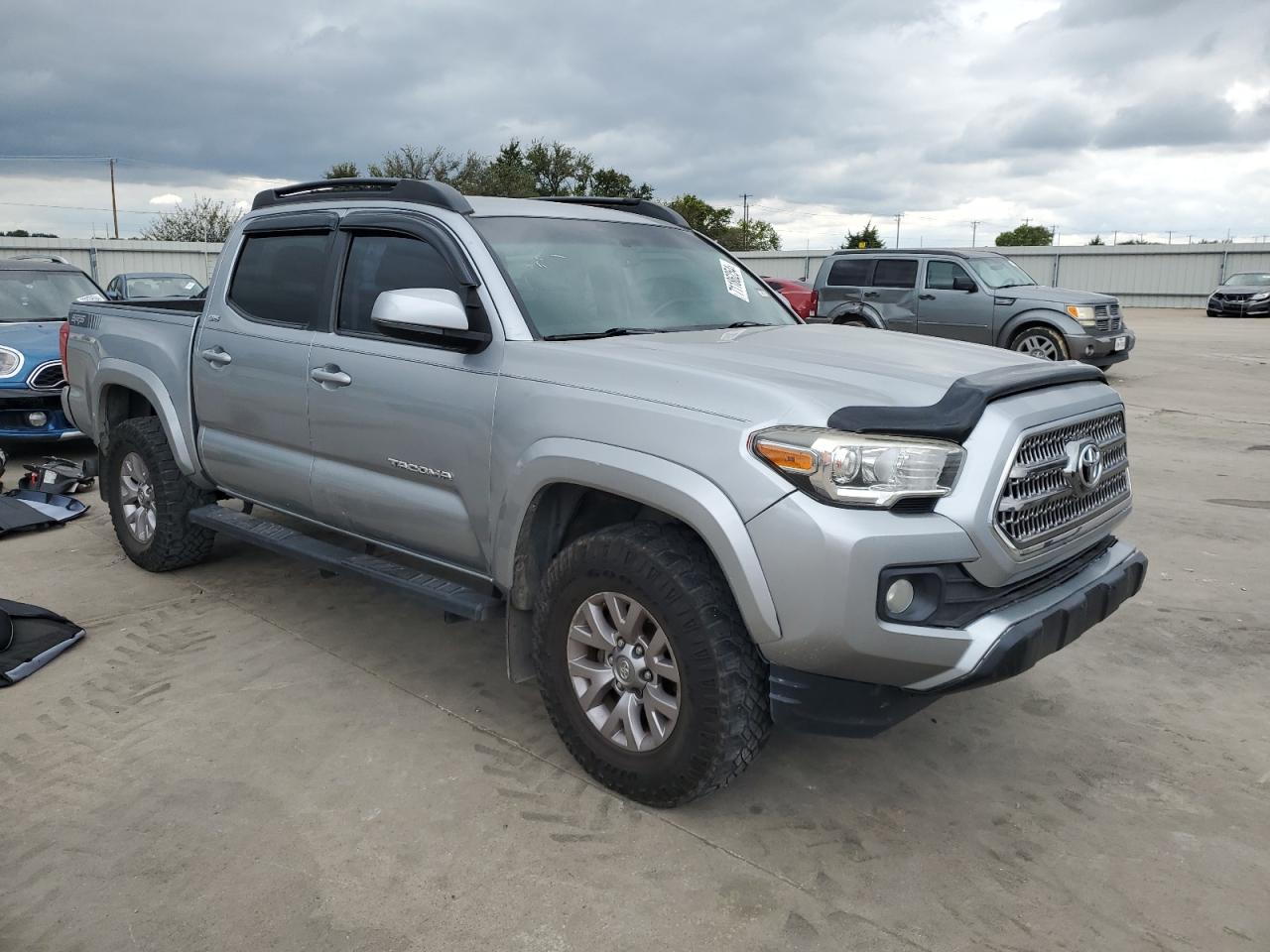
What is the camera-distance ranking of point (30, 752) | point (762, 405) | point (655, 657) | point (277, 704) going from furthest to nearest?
point (277, 704)
point (30, 752)
point (655, 657)
point (762, 405)

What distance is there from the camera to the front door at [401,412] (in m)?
3.54

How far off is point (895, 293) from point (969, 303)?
1136mm

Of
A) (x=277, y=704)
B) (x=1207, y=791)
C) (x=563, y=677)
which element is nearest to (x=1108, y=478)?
(x=1207, y=791)

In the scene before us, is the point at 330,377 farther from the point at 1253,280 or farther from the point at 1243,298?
the point at 1253,280

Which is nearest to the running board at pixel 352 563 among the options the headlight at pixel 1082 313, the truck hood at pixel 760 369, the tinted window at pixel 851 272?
the truck hood at pixel 760 369

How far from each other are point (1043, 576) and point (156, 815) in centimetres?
283

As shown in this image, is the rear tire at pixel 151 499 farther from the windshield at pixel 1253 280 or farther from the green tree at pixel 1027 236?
the green tree at pixel 1027 236

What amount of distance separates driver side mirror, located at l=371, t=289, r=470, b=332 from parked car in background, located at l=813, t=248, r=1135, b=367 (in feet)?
36.1

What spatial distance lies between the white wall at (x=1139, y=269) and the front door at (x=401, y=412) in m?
34.1

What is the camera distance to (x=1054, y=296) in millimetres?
13953

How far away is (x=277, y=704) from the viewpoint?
394 centimetres

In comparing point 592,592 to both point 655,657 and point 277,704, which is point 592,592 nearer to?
point 655,657

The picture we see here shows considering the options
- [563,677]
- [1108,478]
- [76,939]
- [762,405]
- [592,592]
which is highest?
[762,405]

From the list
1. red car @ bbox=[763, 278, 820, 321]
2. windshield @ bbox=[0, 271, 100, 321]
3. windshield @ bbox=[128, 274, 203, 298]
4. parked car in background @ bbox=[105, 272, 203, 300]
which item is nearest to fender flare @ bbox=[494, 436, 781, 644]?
windshield @ bbox=[0, 271, 100, 321]
